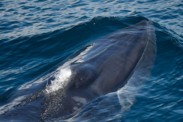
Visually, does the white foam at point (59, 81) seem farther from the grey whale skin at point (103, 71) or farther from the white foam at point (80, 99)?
the white foam at point (80, 99)

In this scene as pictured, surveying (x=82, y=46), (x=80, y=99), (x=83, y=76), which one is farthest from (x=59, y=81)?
(x=82, y=46)

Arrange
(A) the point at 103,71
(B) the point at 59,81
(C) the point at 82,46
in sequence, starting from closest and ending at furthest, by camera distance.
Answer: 1. (B) the point at 59,81
2. (A) the point at 103,71
3. (C) the point at 82,46

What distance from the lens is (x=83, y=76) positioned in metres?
9.41

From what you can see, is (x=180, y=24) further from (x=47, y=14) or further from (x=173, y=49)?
(x=47, y=14)

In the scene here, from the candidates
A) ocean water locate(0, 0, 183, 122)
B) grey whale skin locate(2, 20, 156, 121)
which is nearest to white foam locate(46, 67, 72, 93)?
grey whale skin locate(2, 20, 156, 121)

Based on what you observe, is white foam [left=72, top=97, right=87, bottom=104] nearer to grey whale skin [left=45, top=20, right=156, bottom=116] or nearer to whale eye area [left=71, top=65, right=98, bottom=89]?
grey whale skin [left=45, top=20, right=156, bottom=116]

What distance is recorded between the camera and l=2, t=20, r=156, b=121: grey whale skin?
8291 mm

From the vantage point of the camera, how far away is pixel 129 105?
9672 mm

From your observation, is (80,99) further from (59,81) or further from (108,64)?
(108,64)

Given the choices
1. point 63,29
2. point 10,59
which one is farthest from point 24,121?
point 63,29

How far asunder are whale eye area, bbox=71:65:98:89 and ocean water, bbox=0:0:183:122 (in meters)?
0.85

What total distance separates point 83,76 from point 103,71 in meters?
1.17

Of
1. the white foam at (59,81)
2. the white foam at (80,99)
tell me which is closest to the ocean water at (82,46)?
the white foam at (80,99)

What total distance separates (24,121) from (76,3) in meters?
19.8
